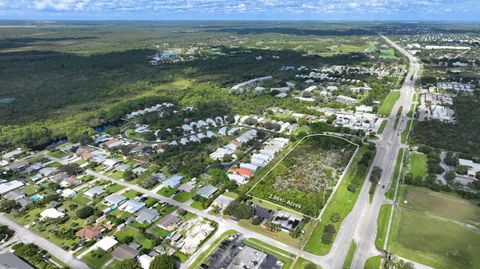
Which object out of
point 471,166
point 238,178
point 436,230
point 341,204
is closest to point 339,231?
point 341,204

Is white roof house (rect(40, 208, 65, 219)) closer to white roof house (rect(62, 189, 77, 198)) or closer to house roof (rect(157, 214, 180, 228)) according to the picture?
white roof house (rect(62, 189, 77, 198))

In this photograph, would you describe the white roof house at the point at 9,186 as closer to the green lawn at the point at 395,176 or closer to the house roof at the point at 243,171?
the house roof at the point at 243,171

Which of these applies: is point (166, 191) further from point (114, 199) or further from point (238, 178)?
point (238, 178)

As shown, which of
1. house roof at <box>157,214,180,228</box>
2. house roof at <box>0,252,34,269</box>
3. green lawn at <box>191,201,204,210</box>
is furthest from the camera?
green lawn at <box>191,201,204,210</box>

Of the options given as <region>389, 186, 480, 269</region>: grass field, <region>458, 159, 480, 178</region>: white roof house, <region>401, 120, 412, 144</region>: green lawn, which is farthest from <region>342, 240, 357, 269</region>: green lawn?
<region>401, 120, 412, 144</region>: green lawn

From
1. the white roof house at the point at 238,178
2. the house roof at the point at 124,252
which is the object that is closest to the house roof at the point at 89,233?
the house roof at the point at 124,252

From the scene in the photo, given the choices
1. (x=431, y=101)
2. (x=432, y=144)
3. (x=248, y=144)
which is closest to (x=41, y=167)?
(x=248, y=144)

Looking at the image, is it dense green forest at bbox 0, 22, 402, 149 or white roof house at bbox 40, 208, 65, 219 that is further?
dense green forest at bbox 0, 22, 402, 149
